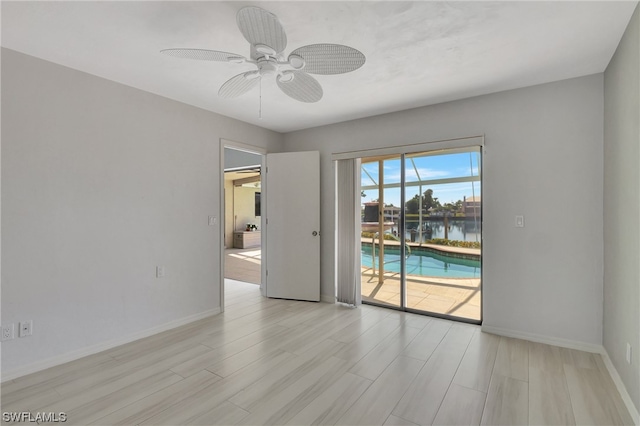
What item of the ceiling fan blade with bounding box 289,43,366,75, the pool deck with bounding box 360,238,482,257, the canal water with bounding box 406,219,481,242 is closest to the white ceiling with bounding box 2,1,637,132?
the ceiling fan blade with bounding box 289,43,366,75

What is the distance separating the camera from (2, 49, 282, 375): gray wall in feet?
7.63

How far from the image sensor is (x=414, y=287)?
468 centimetres

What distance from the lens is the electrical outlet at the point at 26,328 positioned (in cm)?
232

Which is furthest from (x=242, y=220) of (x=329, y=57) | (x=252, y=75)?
(x=329, y=57)

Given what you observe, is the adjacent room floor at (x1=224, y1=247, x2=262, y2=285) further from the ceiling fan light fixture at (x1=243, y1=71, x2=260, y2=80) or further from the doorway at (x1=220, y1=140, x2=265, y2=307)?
the ceiling fan light fixture at (x1=243, y1=71, x2=260, y2=80)

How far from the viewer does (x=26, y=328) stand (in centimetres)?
234

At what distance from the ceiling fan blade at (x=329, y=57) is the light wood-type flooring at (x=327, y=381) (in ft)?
7.07

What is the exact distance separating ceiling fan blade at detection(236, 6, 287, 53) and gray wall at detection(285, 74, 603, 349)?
8.03 feet

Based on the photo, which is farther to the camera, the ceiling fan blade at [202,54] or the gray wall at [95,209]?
the gray wall at [95,209]

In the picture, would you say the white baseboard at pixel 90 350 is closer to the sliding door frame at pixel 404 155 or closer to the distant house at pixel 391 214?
the sliding door frame at pixel 404 155

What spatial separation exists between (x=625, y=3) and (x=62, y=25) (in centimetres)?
356

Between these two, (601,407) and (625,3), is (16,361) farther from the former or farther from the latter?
(625,3)

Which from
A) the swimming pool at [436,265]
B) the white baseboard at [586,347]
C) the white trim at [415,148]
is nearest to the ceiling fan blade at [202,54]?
the white trim at [415,148]

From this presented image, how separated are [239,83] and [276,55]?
443 millimetres
